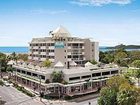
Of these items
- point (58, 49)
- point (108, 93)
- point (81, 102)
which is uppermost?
point (58, 49)

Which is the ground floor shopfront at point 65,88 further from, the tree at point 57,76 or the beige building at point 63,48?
the beige building at point 63,48

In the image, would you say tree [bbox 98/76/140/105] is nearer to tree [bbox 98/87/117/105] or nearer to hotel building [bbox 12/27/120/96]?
tree [bbox 98/87/117/105]

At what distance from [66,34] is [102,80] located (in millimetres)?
24398

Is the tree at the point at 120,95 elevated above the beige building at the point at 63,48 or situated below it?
below

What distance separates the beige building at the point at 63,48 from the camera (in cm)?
8269

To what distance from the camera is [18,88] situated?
67.2 meters

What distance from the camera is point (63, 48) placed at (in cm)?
8269

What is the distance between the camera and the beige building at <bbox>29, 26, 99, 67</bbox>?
3255 inches

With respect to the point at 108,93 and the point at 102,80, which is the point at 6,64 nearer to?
the point at 102,80

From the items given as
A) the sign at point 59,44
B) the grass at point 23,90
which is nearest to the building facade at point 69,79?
the grass at point 23,90

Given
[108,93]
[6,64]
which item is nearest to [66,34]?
[6,64]

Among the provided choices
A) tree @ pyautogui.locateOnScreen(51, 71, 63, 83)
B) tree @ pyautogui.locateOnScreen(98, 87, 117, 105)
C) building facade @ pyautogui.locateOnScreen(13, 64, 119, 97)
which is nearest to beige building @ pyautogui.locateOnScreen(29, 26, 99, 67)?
building facade @ pyautogui.locateOnScreen(13, 64, 119, 97)

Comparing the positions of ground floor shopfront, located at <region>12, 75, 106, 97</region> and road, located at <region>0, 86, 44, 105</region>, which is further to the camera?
ground floor shopfront, located at <region>12, 75, 106, 97</region>

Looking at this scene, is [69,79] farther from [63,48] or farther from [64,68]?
[63,48]
